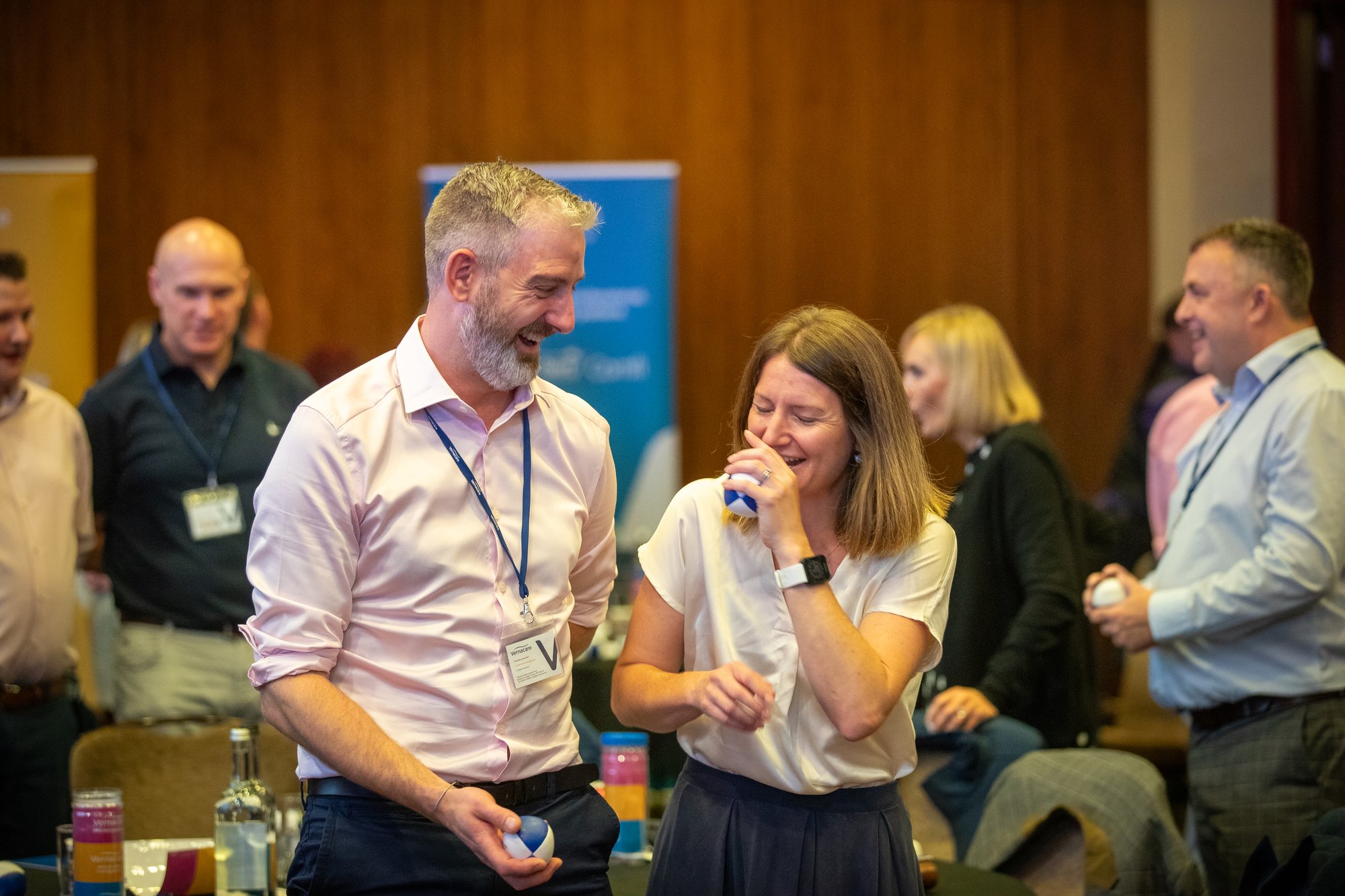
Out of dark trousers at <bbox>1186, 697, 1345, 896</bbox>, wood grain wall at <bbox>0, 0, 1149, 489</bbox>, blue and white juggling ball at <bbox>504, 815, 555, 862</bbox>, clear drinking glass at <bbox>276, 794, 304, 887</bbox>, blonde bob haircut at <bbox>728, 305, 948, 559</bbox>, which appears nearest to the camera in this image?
blue and white juggling ball at <bbox>504, 815, 555, 862</bbox>

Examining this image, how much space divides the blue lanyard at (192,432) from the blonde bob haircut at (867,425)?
1.99 m

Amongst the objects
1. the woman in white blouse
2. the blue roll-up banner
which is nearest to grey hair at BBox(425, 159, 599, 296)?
the woman in white blouse

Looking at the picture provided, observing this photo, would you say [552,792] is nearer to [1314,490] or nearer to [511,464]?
[511,464]

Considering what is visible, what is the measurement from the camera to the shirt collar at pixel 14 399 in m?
3.34

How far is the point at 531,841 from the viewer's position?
1.66m

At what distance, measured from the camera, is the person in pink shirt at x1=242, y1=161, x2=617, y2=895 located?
68.4 inches

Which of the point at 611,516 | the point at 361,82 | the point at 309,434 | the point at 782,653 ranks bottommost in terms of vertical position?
the point at 782,653

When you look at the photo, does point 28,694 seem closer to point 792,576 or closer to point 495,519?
point 495,519

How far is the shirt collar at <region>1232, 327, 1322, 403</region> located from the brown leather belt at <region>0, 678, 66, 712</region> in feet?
9.63

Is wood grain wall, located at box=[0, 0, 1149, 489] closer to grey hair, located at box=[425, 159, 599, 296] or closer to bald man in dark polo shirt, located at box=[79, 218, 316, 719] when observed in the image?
bald man in dark polo shirt, located at box=[79, 218, 316, 719]

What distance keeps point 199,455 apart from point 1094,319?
4445 millimetres

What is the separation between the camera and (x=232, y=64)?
637 centimetres

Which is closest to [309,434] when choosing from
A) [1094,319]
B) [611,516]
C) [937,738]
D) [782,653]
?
[611,516]

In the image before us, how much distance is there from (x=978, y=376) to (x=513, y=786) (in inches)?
77.9
